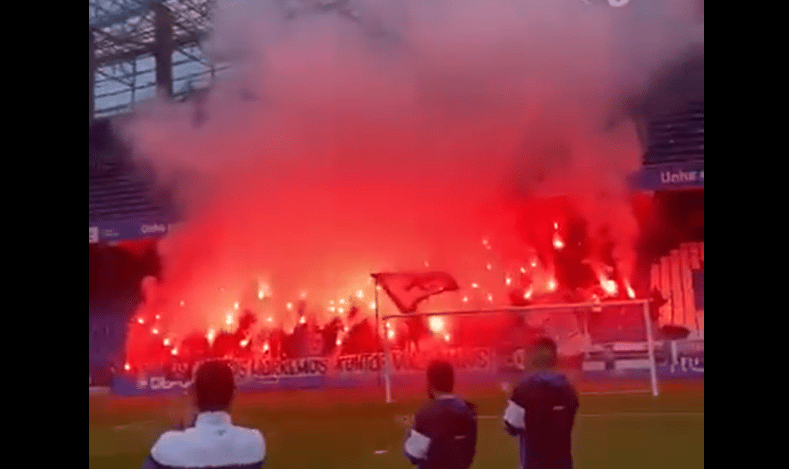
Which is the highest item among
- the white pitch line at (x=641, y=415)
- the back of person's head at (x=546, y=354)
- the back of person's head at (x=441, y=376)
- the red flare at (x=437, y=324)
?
the red flare at (x=437, y=324)

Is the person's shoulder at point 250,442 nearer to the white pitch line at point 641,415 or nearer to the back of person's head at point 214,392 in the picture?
the back of person's head at point 214,392

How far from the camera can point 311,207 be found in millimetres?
3141

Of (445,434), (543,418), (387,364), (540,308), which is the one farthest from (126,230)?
(543,418)

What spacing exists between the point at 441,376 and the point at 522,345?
1.00ft

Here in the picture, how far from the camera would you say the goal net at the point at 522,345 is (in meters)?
2.77

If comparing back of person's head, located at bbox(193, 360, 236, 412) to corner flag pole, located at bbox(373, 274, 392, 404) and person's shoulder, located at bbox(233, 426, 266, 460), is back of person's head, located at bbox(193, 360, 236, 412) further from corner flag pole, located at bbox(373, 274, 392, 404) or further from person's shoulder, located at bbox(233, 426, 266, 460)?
corner flag pole, located at bbox(373, 274, 392, 404)

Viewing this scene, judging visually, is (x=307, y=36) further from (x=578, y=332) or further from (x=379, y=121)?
(x=578, y=332)

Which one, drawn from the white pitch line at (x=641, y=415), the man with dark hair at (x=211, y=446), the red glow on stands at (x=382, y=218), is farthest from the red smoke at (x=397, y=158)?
the man with dark hair at (x=211, y=446)

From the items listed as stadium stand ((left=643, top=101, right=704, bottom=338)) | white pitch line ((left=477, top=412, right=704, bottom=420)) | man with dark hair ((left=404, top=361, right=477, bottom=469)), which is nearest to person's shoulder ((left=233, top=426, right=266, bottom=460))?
man with dark hair ((left=404, top=361, right=477, bottom=469))

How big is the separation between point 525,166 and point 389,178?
1.67 feet

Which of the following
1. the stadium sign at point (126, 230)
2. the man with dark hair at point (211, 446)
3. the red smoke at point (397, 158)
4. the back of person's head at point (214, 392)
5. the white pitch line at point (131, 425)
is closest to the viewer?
the man with dark hair at point (211, 446)

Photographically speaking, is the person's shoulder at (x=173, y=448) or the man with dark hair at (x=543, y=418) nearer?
the person's shoulder at (x=173, y=448)

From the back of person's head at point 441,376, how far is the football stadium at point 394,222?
17 millimetres

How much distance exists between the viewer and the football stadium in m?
2.79
